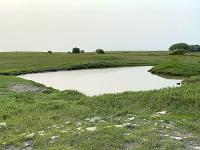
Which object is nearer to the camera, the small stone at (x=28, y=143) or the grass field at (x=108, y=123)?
the grass field at (x=108, y=123)

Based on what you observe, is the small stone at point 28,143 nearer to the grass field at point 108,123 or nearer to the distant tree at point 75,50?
the grass field at point 108,123

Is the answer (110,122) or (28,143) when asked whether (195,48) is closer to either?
(110,122)

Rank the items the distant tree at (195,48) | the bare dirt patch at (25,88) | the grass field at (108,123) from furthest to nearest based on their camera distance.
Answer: the distant tree at (195,48) < the bare dirt patch at (25,88) < the grass field at (108,123)

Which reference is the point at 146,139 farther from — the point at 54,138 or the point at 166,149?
the point at 54,138

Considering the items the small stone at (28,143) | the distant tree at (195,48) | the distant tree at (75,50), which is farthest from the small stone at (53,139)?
the distant tree at (195,48)

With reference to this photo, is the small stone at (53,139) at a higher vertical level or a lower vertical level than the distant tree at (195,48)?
lower

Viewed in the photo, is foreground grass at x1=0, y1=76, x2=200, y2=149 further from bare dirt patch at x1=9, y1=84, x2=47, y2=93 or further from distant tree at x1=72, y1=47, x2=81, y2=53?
distant tree at x1=72, y1=47, x2=81, y2=53

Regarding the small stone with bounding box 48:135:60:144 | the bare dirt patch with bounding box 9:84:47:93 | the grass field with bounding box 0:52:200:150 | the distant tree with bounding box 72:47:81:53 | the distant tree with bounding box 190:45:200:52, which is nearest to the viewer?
the grass field with bounding box 0:52:200:150

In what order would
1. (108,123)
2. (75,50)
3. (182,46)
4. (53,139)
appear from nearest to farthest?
1. (53,139)
2. (108,123)
3. (75,50)
4. (182,46)

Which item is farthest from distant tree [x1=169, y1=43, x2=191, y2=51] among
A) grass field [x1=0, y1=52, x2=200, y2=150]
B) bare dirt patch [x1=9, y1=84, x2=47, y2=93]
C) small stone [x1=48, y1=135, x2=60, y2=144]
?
small stone [x1=48, y1=135, x2=60, y2=144]

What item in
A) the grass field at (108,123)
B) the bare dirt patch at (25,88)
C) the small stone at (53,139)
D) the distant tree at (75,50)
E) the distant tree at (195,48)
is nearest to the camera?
the grass field at (108,123)

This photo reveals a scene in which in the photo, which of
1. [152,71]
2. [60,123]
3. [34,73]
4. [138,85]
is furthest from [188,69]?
[60,123]

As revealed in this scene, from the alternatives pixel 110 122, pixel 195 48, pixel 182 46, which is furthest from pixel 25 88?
pixel 182 46

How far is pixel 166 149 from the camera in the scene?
10.2 metres
